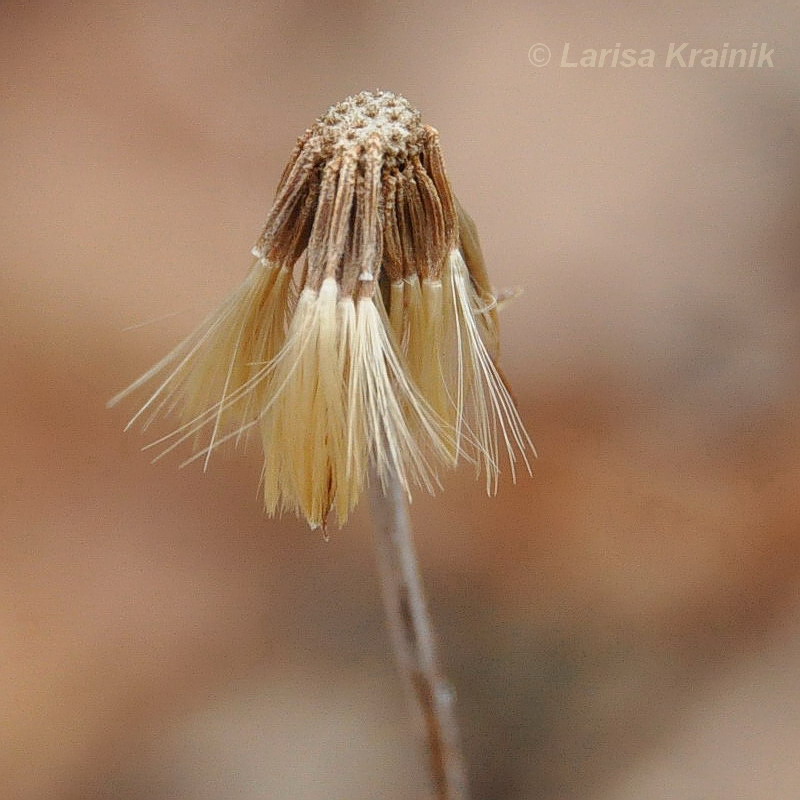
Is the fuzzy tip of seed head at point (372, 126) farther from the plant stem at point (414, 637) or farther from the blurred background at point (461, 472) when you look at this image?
the blurred background at point (461, 472)

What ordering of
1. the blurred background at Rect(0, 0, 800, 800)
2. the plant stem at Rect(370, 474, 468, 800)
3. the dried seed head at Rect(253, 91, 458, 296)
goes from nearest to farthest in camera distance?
1. the dried seed head at Rect(253, 91, 458, 296)
2. the plant stem at Rect(370, 474, 468, 800)
3. the blurred background at Rect(0, 0, 800, 800)

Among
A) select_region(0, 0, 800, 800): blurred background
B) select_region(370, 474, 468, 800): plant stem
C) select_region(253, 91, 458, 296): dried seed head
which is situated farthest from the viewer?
select_region(0, 0, 800, 800): blurred background

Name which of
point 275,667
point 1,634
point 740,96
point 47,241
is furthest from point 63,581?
point 740,96

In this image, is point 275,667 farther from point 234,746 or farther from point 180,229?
point 180,229

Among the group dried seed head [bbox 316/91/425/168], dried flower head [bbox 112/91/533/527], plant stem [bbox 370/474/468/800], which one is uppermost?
dried seed head [bbox 316/91/425/168]

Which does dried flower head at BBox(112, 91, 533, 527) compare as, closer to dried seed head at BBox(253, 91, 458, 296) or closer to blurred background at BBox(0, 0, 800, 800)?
dried seed head at BBox(253, 91, 458, 296)

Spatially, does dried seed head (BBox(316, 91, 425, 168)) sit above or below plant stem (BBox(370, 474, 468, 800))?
above

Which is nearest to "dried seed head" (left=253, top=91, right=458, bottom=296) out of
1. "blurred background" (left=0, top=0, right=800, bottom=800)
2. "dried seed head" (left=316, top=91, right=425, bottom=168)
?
"dried seed head" (left=316, top=91, right=425, bottom=168)
